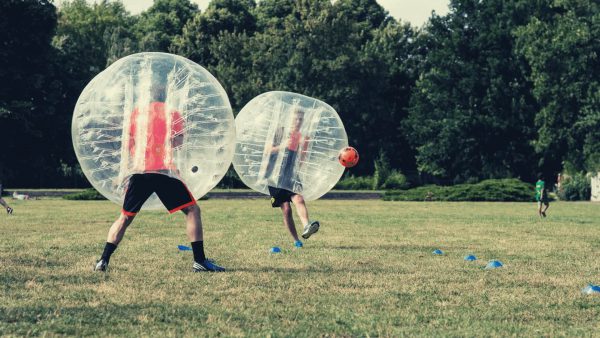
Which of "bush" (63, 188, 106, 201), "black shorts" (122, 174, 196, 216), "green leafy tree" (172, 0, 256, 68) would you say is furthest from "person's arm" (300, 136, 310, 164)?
"green leafy tree" (172, 0, 256, 68)

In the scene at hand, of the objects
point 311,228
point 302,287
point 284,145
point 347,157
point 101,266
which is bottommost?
point 101,266

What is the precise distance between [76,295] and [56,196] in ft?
120

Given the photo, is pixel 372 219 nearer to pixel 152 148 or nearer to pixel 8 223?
pixel 8 223

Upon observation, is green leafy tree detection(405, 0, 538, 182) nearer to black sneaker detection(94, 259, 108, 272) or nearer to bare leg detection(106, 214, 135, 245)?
bare leg detection(106, 214, 135, 245)

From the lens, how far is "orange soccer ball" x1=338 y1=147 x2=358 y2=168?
48.0 feet

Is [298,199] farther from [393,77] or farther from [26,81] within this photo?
[393,77]

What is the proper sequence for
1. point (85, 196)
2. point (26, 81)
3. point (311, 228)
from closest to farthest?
point (311, 228) < point (85, 196) < point (26, 81)

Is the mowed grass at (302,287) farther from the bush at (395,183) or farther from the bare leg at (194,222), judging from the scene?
the bush at (395,183)

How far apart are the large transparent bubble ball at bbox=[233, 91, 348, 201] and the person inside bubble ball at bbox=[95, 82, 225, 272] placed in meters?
3.70

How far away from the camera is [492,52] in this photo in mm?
54312

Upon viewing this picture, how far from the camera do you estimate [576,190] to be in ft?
154

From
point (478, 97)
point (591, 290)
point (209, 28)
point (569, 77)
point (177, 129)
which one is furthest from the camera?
point (209, 28)

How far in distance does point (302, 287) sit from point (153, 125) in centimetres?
289

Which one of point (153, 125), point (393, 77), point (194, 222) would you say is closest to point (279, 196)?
point (194, 222)
